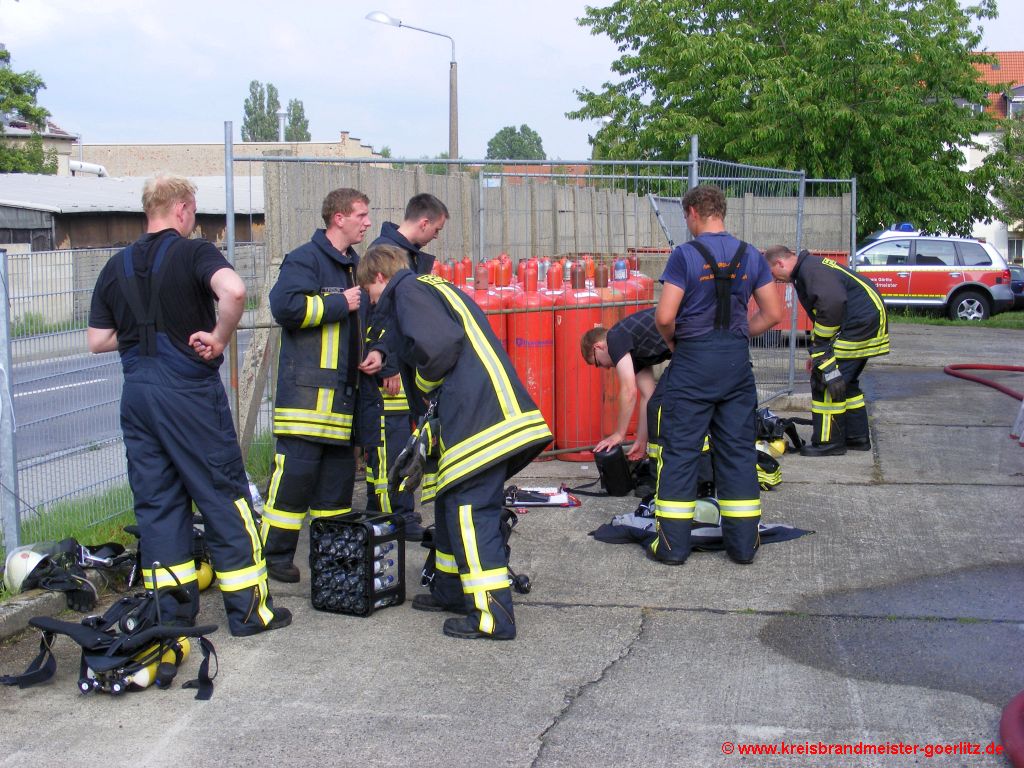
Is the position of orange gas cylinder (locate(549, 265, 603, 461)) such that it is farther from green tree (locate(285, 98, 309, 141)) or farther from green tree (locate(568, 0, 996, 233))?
green tree (locate(285, 98, 309, 141))

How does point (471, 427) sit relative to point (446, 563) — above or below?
above

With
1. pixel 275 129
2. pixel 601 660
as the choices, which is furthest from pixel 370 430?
pixel 275 129

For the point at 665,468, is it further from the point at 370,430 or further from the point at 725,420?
the point at 370,430

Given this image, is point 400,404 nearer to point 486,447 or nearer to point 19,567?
point 486,447

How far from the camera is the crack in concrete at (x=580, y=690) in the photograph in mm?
3887

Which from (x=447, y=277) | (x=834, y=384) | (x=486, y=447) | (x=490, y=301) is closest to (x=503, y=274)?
(x=490, y=301)

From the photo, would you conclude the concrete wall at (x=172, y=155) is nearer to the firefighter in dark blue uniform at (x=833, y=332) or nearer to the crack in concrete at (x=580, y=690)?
the firefighter in dark blue uniform at (x=833, y=332)

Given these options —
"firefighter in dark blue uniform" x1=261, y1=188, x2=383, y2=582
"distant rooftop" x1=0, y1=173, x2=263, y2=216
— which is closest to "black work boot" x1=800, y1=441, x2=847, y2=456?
"firefighter in dark blue uniform" x1=261, y1=188, x2=383, y2=582

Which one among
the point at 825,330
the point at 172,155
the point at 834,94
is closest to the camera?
the point at 825,330

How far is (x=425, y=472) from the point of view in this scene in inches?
209

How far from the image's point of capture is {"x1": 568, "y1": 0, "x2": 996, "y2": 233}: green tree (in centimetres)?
2430

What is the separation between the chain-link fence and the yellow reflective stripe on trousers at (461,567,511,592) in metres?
2.42

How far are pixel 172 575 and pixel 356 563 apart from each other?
0.86 meters

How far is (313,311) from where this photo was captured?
568 cm
